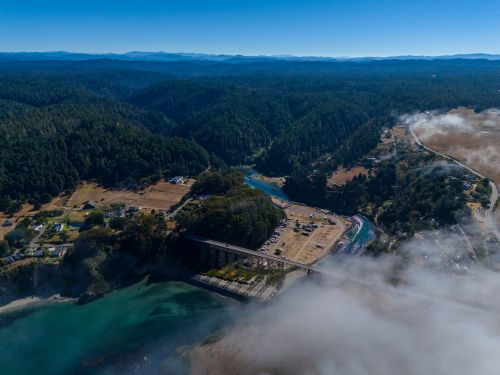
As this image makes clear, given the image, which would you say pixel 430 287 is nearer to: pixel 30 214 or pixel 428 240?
pixel 428 240

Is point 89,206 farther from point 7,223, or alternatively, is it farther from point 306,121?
point 306,121

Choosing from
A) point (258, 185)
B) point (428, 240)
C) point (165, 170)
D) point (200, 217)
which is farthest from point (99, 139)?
point (428, 240)

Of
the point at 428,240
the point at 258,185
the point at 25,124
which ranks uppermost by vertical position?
the point at 25,124

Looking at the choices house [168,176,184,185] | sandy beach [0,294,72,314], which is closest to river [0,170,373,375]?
sandy beach [0,294,72,314]

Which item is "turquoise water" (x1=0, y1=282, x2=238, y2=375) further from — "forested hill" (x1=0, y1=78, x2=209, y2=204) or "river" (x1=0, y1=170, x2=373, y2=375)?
"forested hill" (x1=0, y1=78, x2=209, y2=204)

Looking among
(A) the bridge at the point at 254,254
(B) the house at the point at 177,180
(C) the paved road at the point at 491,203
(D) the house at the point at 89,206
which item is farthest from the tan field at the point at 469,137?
(D) the house at the point at 89,206
